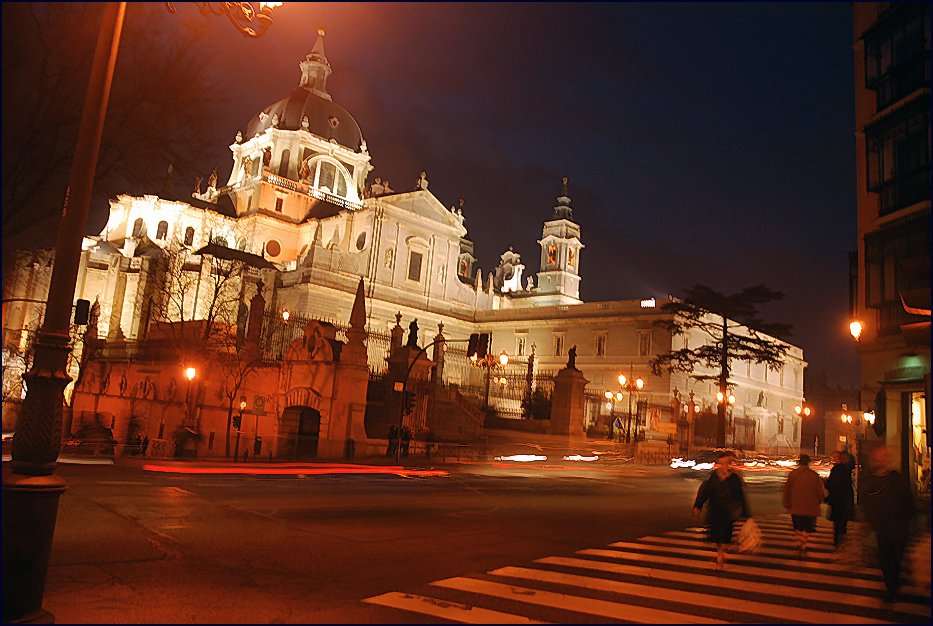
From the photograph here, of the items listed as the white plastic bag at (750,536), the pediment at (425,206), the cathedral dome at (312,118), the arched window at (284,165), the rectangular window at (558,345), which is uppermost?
the cathedral dome at (312,118)

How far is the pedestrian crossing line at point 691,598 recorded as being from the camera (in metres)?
7.34

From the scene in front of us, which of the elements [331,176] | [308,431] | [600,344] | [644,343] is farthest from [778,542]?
[331,176]

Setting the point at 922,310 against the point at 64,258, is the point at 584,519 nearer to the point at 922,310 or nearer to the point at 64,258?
the point at 922,310

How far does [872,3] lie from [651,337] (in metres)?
43.7

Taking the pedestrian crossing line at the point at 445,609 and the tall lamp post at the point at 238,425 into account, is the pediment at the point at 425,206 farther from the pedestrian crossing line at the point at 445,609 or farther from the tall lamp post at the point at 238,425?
the pedestrian crossing line at the point at 445,609

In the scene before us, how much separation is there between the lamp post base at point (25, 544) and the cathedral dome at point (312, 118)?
76.8m

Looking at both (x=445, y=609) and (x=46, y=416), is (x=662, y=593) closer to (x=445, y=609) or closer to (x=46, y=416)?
(x=445, y=609)

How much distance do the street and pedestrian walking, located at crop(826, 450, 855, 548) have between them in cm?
77

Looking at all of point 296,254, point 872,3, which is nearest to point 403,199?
point 296,254

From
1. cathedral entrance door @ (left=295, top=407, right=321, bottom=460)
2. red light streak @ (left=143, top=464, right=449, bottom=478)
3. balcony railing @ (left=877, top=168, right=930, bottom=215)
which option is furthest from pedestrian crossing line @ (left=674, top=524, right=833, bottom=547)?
cathedral entrance door @ (left=295, top=407, right=321, bottom=460)

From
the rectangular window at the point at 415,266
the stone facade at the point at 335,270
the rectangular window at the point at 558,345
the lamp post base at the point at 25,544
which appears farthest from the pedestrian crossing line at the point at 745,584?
the rectangular window at the point at 415,266

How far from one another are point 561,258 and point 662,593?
88862 millimetres

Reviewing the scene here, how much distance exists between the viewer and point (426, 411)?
33406 millimetres

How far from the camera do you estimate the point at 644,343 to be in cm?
6397
